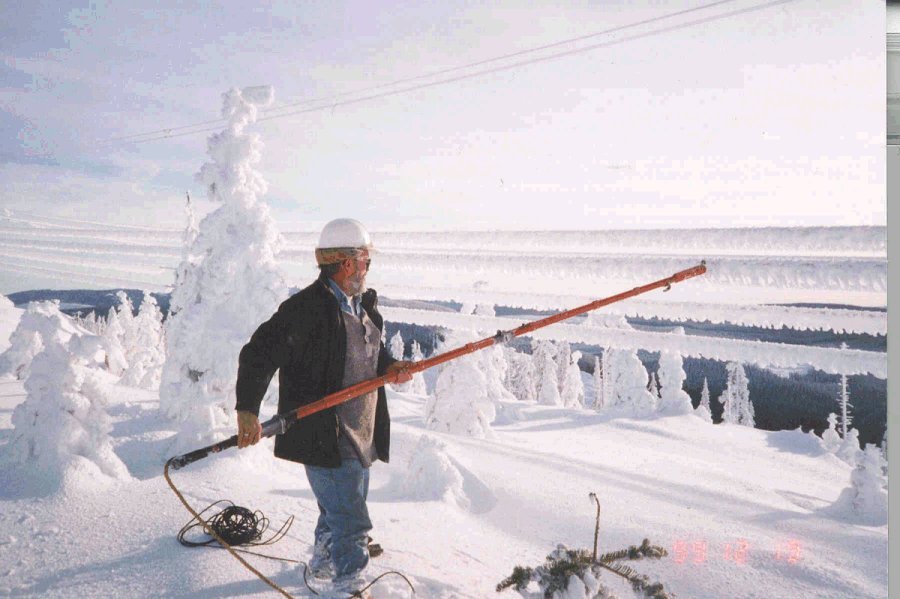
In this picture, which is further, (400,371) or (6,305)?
(6,305)

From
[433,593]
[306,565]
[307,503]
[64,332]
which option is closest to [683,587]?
[433,593]

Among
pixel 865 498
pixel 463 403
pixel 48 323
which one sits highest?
pixel 48 323

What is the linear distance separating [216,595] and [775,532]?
17.8 feet

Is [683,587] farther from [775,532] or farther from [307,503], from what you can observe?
[307,503]

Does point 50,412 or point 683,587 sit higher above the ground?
point 50,412

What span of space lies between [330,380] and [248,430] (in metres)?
0.54

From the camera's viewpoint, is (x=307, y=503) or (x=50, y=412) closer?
(x=307, y=503)

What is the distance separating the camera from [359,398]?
2.99 m

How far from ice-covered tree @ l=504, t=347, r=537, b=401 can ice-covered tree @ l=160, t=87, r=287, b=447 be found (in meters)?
55.1

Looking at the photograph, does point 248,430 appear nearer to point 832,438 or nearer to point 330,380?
point 330,380

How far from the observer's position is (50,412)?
5020 mm

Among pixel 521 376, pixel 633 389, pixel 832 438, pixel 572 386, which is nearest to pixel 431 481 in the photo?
pixel 633 389

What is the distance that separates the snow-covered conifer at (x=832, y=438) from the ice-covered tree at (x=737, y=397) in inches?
380

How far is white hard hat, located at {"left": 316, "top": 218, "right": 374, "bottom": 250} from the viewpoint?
2.94m
